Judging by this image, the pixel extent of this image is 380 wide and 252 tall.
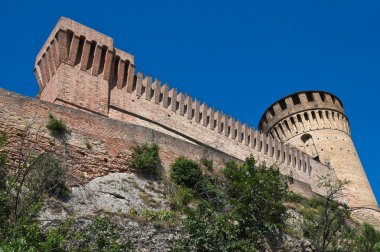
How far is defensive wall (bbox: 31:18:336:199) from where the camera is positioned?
22.0 m

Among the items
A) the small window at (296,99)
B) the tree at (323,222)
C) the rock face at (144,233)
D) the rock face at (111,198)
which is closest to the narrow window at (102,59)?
the rock face at (111,198)

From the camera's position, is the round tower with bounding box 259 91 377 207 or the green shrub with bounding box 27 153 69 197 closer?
the green shrub with bounding box 27 153 69 197

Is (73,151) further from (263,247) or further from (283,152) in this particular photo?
(283,152)

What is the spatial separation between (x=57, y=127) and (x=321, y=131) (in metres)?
22.8

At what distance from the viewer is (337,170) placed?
106 feet

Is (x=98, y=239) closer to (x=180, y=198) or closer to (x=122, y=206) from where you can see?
(x=122, y=206)

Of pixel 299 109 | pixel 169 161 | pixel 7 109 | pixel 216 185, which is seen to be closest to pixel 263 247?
pixel 216 185

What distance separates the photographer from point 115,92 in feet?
77.2

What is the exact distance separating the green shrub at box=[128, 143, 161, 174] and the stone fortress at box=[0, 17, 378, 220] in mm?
552

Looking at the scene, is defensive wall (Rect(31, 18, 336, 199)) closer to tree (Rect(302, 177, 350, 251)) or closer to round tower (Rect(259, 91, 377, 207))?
tree (Rect(302, 177, 350, 251))

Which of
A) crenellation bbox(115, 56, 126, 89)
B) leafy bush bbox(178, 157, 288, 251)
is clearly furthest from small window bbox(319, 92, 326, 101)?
leafy bush bbox(178, 157, 288, 251)

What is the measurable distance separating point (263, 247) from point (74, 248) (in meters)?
5.21

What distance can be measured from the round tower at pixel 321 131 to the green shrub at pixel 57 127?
2076 centimetres

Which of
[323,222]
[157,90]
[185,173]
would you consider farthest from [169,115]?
[323,222]
